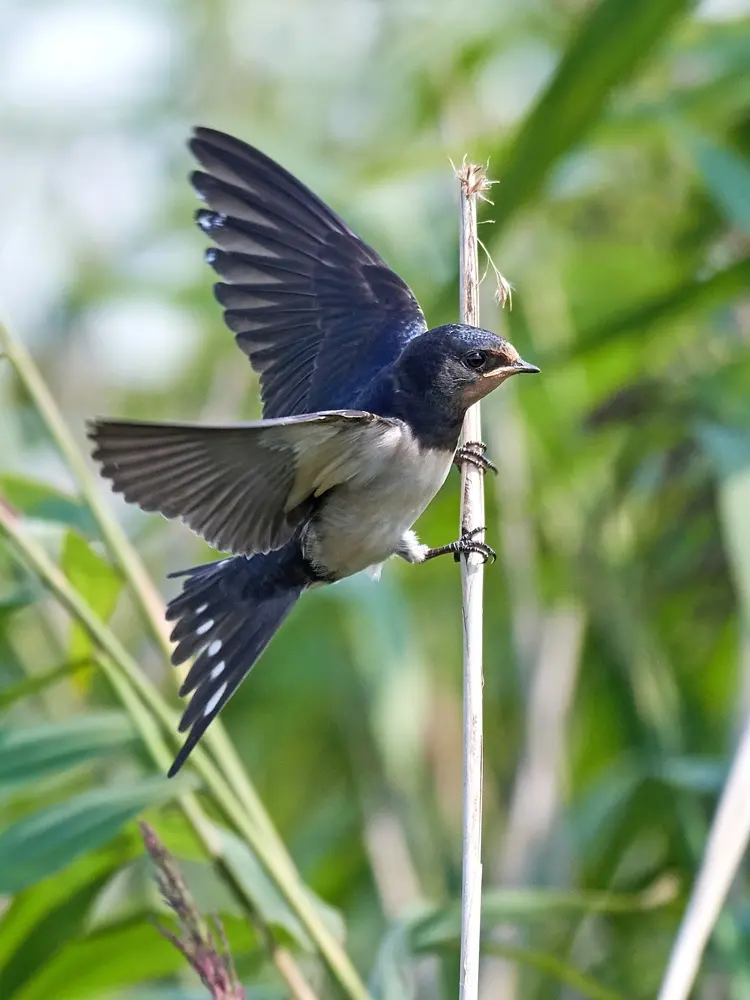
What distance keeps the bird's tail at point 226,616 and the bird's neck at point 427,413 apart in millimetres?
227

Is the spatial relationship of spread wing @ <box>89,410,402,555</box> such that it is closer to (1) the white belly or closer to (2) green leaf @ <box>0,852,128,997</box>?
(1) the white belly

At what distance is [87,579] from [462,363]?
22.6 inches

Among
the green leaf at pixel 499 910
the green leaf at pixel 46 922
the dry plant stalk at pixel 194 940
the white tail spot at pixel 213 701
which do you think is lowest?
the green leaf at pixel 499 910

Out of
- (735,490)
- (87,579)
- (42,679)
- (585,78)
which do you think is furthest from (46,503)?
(735,490)

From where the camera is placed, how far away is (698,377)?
7.50 ft

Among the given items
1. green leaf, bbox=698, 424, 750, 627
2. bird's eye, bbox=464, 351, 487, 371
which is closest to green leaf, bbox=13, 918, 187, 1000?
bird's eye, bbox=464, 351, 487, 371

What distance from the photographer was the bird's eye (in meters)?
1.55

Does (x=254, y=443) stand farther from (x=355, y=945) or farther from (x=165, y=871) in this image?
(x=355, y=945)

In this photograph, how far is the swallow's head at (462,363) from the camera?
1532mm

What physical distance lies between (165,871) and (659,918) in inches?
55.7

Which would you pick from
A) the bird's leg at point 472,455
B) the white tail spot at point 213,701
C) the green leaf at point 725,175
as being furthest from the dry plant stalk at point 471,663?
the green leaf at point 725,175

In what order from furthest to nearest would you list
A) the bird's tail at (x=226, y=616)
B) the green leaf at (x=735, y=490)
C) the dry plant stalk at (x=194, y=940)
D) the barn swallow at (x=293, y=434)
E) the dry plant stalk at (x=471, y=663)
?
1. the green leaf at (x=735, y=490)
2. the bird's tail at (x=226, y=616)
3. the barn swallow at (x=293, y=434)
4. the dry plant stalk at (x=471, y=663)
5. the dry plant stalk at (x=194, y=940)

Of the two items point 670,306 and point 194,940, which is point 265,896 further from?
point 670,306

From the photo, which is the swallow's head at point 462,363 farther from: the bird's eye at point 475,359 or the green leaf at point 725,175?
the green leaf at point 725,175
